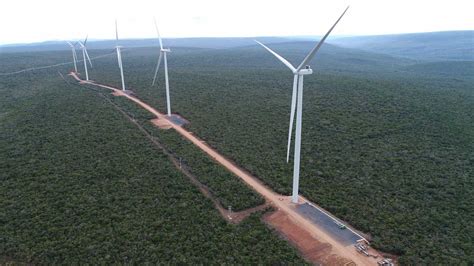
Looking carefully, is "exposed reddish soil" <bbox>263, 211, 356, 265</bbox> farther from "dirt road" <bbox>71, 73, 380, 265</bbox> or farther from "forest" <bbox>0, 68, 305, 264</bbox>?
"forest" <bbox>0, 68, 305, 264</bbox>

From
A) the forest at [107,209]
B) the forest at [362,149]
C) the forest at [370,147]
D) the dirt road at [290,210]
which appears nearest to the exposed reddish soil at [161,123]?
the forest at [362,149]

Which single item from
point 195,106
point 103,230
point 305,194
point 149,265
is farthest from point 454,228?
point 195,106

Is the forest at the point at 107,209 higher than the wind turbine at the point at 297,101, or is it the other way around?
the wind turbine at the point at 297,101

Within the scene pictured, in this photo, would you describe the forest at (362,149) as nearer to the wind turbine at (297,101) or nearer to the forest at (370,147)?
the forest at (370,147)

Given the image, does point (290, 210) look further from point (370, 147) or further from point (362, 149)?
point (370, 147)

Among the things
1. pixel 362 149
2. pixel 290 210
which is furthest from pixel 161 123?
pixel 290 210

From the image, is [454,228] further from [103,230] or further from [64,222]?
[64,222]

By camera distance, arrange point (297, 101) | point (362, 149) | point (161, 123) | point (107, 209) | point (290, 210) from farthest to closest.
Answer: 1. point (161, 123)
2. point (362, 149)
3. point (107, 209)
4. point (290, 210)
5. point (297, 101)

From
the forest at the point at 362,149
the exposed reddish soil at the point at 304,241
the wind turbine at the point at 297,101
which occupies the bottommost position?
the exposed reddish soil at the point at 304,241
